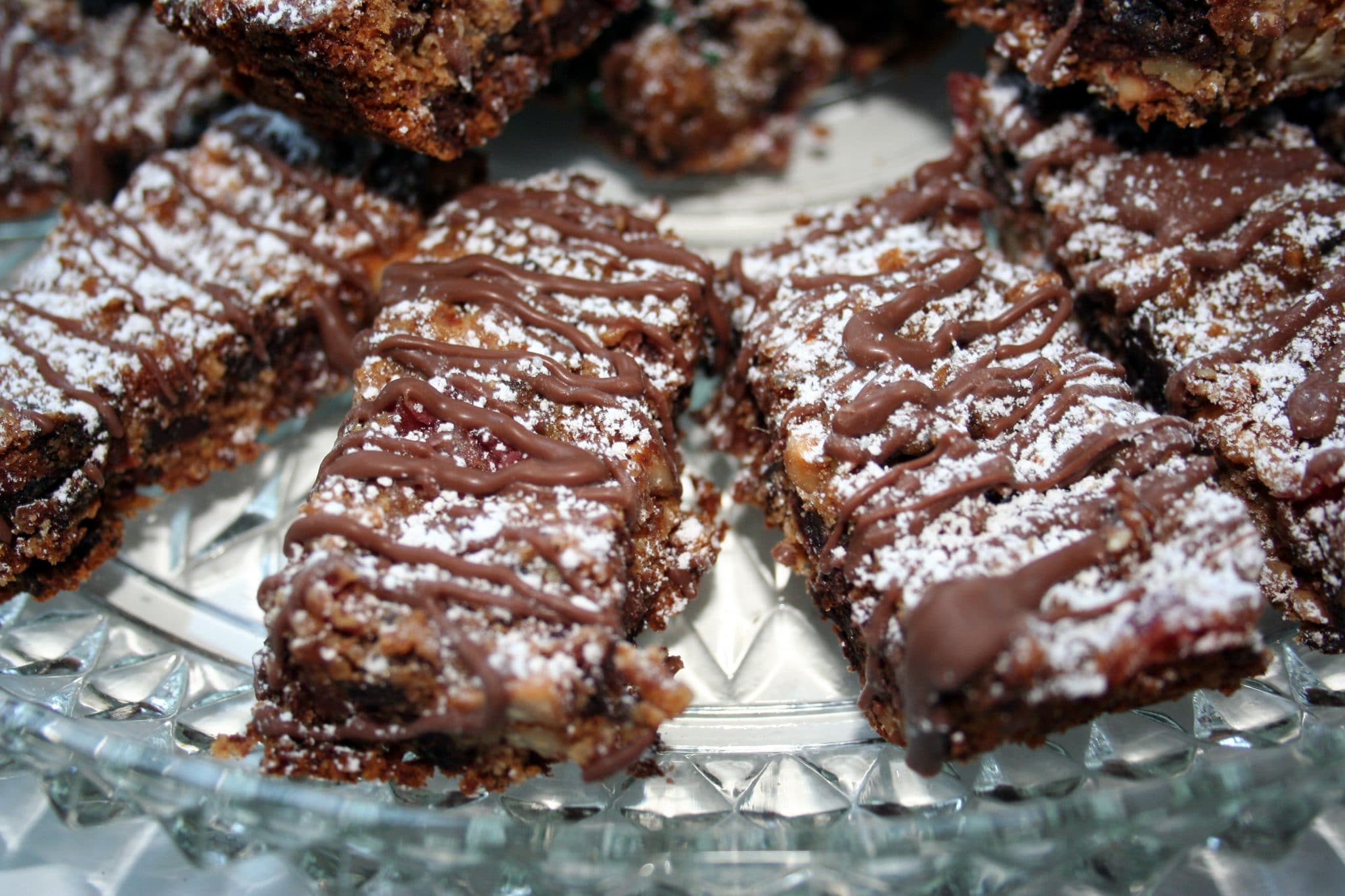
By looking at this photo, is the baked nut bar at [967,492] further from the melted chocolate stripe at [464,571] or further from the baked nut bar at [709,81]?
the baked nut bar at [709,81]

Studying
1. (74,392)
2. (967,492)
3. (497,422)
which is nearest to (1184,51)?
(967,492)

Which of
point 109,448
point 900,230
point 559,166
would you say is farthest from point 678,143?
point 109,448

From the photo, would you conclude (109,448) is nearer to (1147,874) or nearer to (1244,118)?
(1147,874)

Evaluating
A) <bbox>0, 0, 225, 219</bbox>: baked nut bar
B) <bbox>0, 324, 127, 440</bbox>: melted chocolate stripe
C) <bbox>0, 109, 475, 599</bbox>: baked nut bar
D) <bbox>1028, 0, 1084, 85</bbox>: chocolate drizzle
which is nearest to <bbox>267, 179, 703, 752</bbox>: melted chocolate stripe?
<bbox>0, 109, 475, 599</bbox>: baked nut bar

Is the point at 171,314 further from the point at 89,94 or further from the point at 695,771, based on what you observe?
the point at 695,771

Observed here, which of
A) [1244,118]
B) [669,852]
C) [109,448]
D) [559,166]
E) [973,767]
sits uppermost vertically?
[1244,118]

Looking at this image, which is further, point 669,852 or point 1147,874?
point 1147,874

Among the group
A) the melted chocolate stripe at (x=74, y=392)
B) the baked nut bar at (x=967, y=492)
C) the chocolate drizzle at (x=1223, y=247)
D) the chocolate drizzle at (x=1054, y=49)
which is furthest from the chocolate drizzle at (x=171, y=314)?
the chocolate drizzle at (x=1223, y=247)
